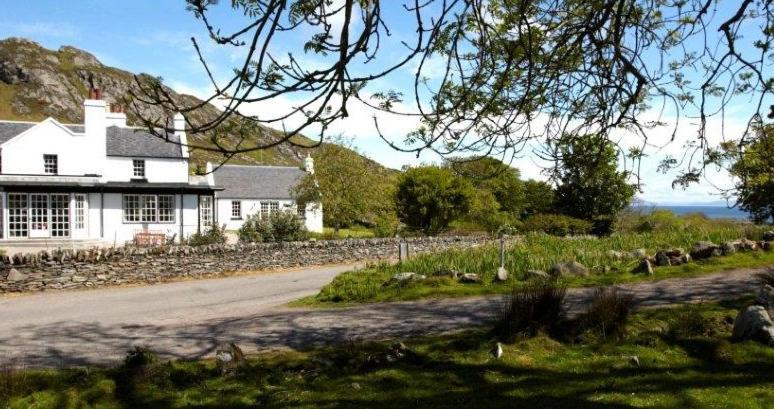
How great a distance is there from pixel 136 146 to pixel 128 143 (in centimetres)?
48

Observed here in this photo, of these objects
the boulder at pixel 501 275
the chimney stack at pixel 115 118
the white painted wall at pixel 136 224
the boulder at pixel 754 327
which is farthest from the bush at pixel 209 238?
the boulder at pixel 754 327

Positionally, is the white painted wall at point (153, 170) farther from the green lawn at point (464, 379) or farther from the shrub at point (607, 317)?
the shrub at point (607, 317)

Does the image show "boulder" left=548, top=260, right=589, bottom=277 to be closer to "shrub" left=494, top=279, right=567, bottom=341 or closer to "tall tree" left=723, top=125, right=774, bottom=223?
"shrub" left=494, top=279, right=567, bottom=341

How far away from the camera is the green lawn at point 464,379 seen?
5.77 metres

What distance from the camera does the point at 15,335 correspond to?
10453mm

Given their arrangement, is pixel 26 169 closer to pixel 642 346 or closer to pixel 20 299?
pixel 20 299

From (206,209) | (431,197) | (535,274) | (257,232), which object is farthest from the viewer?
(206,209)

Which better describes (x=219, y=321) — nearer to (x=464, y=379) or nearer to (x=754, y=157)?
(x=464, y=379)

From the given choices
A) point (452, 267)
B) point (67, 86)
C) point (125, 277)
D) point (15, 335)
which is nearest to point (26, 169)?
point (125, 277)

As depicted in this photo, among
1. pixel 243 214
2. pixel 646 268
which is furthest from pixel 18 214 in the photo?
pixel 646 268

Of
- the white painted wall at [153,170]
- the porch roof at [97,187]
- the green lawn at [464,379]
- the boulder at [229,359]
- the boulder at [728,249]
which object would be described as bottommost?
the green lawn at [464,379]

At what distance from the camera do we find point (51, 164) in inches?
1176

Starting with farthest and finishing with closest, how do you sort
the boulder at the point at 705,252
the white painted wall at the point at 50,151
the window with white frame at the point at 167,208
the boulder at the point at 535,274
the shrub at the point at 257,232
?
the window with white frame at the point at 167,208, the white painted wall at the point at 50,151, the shrub at the point at 257,232, the boulder at the point at 705,252, the boulder at the point at 535,274

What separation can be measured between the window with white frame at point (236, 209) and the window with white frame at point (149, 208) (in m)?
9.70
